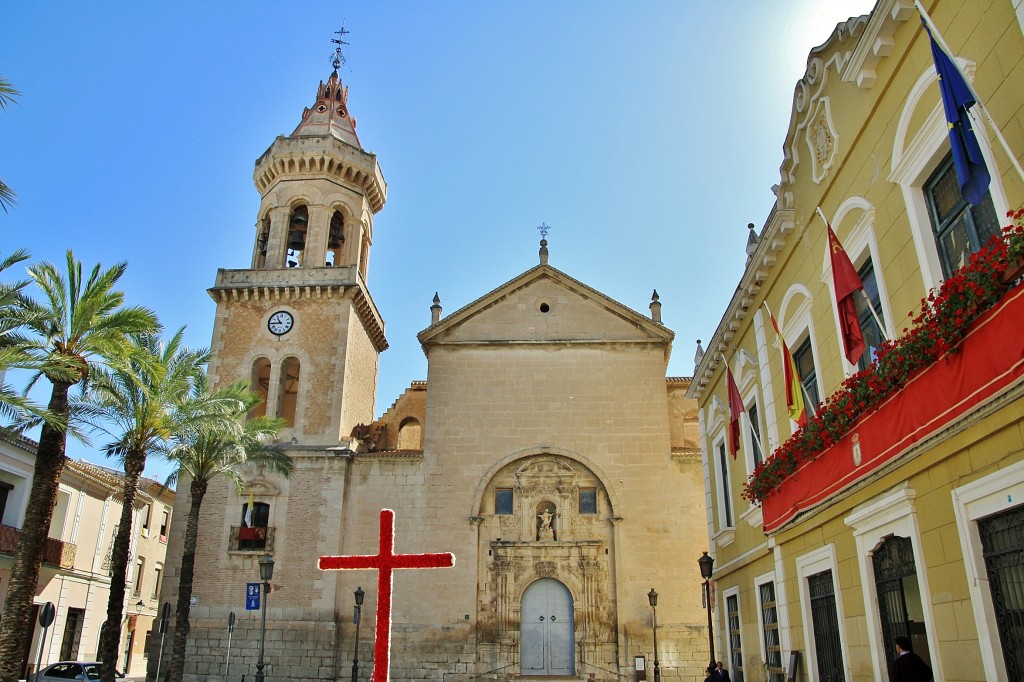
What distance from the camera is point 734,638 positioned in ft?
53.8

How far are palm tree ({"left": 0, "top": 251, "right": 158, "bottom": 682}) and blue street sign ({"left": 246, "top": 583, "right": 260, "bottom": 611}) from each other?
Result: 9.50 meters

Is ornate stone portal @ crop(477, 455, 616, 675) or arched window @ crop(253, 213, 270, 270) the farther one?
arched window @ crop(253, 213, 270, 270)

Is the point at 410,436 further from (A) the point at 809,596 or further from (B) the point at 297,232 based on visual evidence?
(A) the point at 809,596

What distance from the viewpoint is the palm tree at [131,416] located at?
17609mm

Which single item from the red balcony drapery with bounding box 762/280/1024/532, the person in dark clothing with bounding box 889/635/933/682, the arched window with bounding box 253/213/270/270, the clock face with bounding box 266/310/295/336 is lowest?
the person in dark clothing with bounding box 889/635/933/682

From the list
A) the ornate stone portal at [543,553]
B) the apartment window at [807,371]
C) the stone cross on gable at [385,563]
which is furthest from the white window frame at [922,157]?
the ornate stone portal at [543,553]

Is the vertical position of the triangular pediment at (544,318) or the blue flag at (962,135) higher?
the triangular pediment at (544,318)

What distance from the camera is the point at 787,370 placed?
11562 millimetres

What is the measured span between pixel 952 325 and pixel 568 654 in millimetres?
20747

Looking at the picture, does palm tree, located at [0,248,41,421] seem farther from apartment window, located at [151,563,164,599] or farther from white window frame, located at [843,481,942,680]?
apartment window, located at [151,563,164,599]

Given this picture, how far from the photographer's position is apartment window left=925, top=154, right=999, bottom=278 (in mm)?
7078

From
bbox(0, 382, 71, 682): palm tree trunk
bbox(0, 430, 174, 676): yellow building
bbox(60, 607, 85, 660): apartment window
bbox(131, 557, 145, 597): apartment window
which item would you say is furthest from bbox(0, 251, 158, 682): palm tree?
bbox(131, 557, 145, 597): apartment window

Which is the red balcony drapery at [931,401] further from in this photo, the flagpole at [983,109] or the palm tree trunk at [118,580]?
the palm tree trunk at [118,580]

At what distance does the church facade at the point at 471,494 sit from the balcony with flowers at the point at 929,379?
50.9 ft
